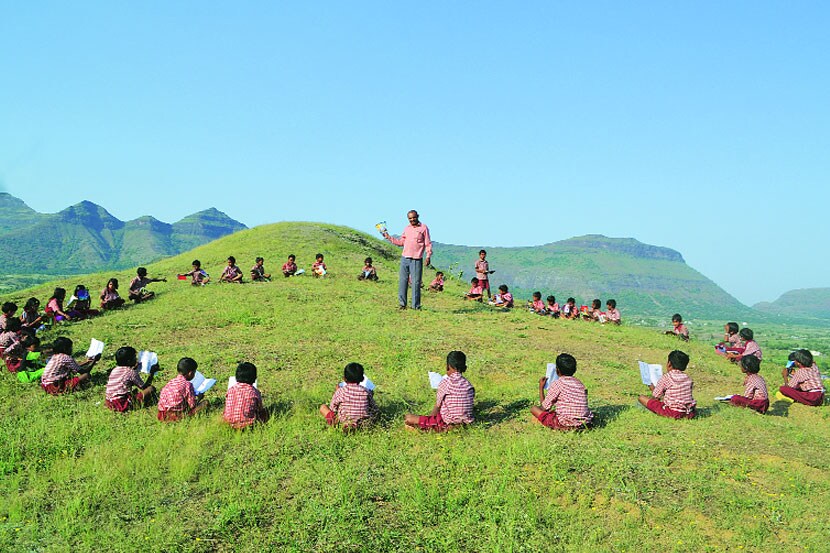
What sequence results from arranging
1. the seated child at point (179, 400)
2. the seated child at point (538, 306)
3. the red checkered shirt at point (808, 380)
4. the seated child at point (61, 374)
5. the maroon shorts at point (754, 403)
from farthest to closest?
the seated child at point (538, 306)
the red checkered shirt at point (808, 380)
the seated child at point (61, 374)
the maroon shorts at point (754, 403)
the seated child at point (179, 400)

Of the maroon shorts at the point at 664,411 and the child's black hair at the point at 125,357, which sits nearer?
the maroon shorts at the point at 664,411

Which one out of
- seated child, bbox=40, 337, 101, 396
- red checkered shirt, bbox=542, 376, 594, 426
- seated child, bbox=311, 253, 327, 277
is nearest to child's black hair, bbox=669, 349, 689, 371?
red checkered shirt, bbox=542, 376, 594, 426

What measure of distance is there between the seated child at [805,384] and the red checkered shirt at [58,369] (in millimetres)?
15521

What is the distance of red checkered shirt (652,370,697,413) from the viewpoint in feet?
32.0

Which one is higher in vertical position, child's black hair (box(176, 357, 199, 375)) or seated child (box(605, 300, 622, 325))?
seated child (box(605, 300, 622, 325))

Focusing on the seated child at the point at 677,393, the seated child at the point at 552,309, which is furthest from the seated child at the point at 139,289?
the seated child at the point at 677,393

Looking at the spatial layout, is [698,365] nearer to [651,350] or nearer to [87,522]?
[651,350]

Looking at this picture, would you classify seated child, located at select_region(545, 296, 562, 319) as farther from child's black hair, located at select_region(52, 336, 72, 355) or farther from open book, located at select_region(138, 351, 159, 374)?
child's black hair, located at select_region(52, 336, 72, 355)

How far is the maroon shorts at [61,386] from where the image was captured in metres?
10.8

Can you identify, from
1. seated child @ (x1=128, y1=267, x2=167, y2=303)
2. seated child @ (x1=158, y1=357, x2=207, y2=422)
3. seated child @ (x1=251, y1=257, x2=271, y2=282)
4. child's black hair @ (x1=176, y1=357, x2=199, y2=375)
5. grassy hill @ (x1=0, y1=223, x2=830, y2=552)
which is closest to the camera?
grassy hill @ (x1=0, y1=223, x2=830, y2=552)

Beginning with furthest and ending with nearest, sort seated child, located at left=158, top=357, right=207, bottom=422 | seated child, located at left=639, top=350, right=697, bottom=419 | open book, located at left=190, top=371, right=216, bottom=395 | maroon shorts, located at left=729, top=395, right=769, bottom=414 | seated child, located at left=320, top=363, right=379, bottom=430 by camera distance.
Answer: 1. maroon shorts, located at left=729, top=395, right=769, bottom=414
2. open book, located at left=190, top=371, right=216, bottom=395
3. seated child, located at left=639, top=350, right=697, bottom=419
4. seated child, located at left=158, top=357, right=207, bottom=422
5. seated child, located at left=320, top=363, right=379, bottom=430

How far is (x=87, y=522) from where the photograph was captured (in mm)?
6023

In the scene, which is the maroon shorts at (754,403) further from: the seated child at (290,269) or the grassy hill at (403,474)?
the seated child at (290,269)

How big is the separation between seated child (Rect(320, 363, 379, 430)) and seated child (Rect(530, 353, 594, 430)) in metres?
3.02
